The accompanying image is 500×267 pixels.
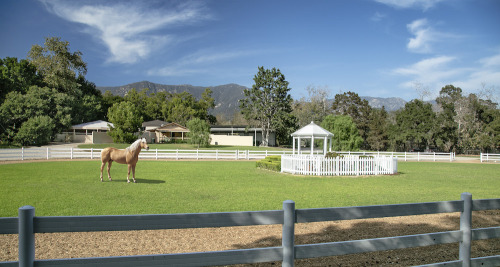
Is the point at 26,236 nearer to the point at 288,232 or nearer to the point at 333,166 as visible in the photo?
the point at 288,232

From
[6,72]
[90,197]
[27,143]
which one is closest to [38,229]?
[90,197]

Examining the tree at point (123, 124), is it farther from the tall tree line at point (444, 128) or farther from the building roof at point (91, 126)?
the tall tree line at point (444, 128)

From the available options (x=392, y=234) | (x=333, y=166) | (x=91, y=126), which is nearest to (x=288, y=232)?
(x=392, y=234)

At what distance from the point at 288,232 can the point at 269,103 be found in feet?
176

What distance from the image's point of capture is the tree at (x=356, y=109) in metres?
63.9

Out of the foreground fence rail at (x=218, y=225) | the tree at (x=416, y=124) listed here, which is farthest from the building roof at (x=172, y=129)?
the foreground fence rail at (x=218, y=225)

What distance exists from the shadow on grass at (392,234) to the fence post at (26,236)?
322 centimetres

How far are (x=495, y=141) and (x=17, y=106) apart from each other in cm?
6540

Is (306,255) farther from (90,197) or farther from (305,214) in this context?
(90,197)

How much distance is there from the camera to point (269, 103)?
184 ft

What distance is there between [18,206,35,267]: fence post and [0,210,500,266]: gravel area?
10.2 ft

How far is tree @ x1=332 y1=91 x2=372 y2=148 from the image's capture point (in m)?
63.9

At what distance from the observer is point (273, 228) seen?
714 centimetres

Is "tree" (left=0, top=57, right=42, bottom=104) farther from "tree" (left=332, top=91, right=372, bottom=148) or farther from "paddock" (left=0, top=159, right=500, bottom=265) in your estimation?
"tree" (left=332, top=91, right=372, bottom=148)
